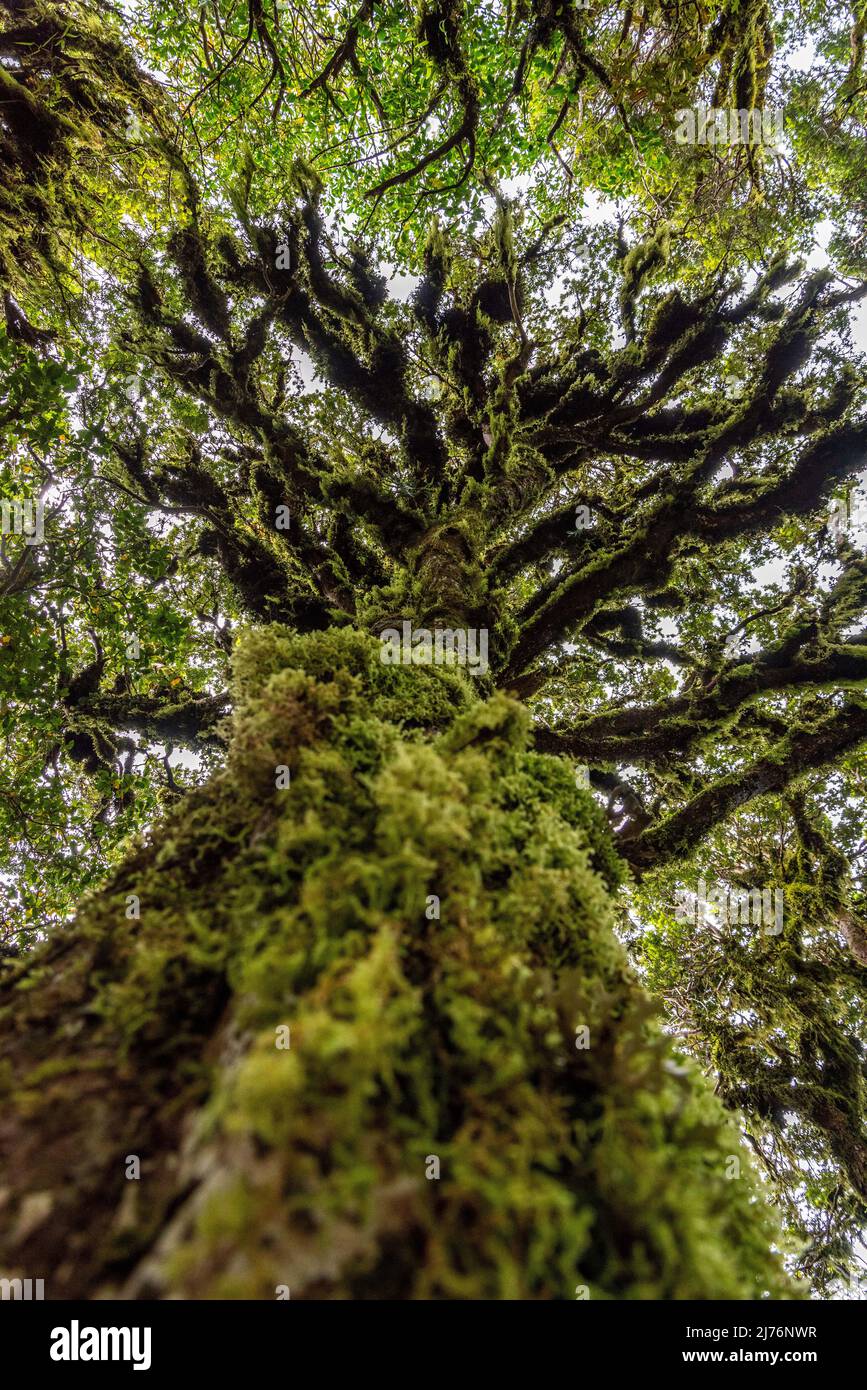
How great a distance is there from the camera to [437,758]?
77.3 inches

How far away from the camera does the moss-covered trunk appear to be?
0.97 meters

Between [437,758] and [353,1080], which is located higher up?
[437,758]

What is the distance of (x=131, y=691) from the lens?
811 centimetres

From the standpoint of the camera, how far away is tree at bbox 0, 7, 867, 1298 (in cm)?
109

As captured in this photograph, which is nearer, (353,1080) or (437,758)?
(353,1080)

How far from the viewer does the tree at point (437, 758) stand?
3.59ft

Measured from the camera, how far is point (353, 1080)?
1.04 meters

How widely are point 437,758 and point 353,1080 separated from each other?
3.44 feet

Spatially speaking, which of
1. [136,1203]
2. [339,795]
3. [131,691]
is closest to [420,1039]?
[136,1203]

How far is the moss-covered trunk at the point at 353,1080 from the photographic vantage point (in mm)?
970

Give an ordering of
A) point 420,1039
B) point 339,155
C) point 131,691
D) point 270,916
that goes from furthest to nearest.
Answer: point 339,155 → point 131,691 → point 270,916 → point 420,1039

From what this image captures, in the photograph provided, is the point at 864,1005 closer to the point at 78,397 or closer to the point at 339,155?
the point at 78,397
